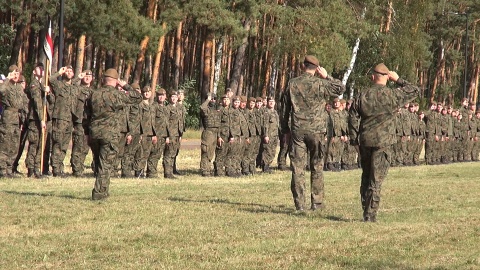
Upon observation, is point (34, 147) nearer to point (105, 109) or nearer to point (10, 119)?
point (10, 119)

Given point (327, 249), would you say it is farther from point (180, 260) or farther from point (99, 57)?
point (99, 57)

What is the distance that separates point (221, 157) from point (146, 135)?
2.69m

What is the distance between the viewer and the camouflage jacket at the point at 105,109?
1719cm

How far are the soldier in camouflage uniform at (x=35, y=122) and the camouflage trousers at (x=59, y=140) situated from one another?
0.92 ft

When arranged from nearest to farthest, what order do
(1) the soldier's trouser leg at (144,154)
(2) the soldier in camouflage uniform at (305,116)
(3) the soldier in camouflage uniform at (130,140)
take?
1. (2) the soldier in camouflage uniform at (305,116)
2. (3) the soldier in camouflage uniform at (130,140)
3. (1) the soldier's trouser leg at (144,154)

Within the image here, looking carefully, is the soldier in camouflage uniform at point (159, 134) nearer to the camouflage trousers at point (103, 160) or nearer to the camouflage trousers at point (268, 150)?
the camouflage trousers at point (268, 150)

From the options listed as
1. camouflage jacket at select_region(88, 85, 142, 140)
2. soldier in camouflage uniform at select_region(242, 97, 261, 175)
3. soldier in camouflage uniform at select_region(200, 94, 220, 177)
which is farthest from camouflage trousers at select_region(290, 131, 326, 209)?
soldier in camouflage uniform at select_region(242, 97, 261, 175)

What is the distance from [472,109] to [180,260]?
31678 millimetres

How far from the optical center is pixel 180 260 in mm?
11539

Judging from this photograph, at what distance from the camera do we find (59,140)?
23.0 metres

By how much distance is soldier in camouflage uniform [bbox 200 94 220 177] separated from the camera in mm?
26286

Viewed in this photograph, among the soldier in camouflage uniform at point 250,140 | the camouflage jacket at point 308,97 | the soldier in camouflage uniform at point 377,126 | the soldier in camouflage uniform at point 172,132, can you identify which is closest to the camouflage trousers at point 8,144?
the soldier in camouflage uniform at point 172,132

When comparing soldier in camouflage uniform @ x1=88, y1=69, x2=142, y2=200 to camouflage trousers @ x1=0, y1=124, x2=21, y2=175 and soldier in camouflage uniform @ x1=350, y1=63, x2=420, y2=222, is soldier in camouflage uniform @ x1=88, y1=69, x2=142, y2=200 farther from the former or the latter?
camouflage trousers @ x1=0, y1=124, x2=21, y2=175

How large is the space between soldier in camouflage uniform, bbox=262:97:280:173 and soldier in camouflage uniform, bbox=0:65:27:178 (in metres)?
7.57
